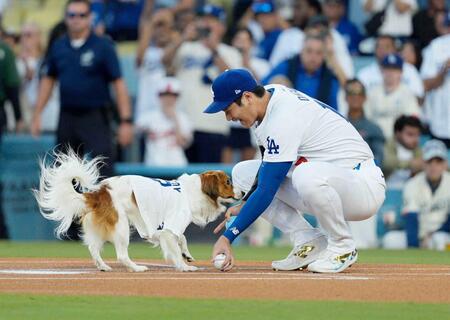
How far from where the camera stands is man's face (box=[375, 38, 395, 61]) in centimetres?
1720

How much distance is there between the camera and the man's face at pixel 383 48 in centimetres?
1720

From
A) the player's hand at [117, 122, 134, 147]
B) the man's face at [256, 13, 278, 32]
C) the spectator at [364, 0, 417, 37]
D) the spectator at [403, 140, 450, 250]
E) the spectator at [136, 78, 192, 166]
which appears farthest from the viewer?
the spectator at [364, 0, 417, 37]

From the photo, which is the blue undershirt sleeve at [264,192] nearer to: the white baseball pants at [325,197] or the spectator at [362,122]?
the white baseball pants at [325,197]

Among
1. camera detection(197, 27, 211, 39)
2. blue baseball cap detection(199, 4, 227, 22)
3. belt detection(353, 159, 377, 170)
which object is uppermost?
blue baseball cap detection(199, 4, 227, 22)

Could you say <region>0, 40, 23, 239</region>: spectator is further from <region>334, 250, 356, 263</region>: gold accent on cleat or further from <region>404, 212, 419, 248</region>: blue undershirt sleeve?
<region>334, 250, 356, 263</region>: gold accent on cleat

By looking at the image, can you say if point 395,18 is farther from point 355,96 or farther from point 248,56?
point 355,96

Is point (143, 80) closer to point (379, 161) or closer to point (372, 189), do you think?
point (379, 161)

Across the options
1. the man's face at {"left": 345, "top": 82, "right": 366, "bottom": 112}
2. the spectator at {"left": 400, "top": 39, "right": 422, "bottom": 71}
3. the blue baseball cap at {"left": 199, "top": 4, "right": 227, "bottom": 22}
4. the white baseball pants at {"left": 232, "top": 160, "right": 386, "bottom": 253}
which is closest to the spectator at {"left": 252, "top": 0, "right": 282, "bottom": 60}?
the blue baseball cap at {"left": 199, "top": 4, "right": 227, "bottom": 22}

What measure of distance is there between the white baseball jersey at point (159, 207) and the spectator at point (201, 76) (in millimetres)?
7441

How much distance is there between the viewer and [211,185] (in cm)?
987

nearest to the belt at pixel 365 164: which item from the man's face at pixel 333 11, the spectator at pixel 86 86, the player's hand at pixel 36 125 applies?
the spectator at pixel 86 86

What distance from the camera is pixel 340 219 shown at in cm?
962

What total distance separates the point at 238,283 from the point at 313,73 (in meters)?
7.46

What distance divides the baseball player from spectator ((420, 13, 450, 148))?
713 cm
